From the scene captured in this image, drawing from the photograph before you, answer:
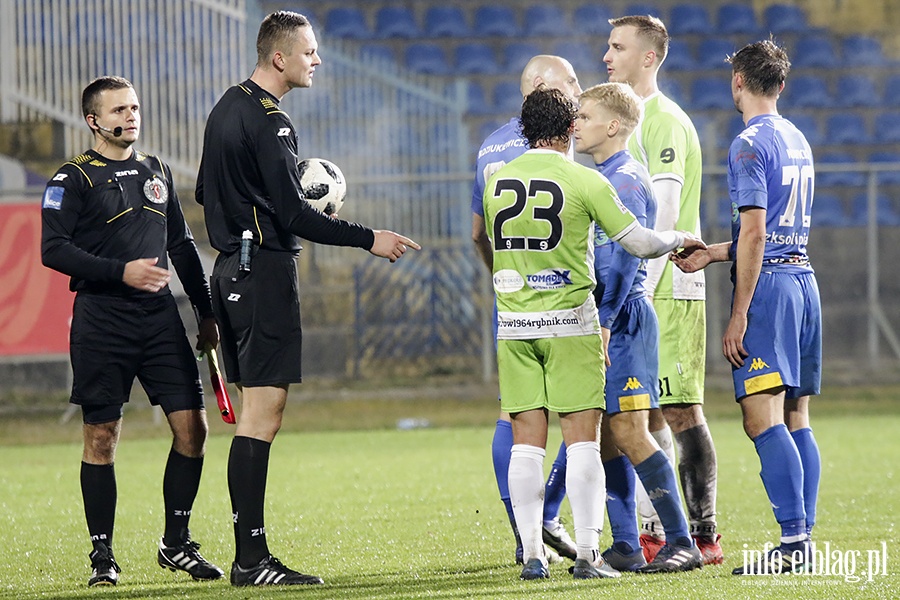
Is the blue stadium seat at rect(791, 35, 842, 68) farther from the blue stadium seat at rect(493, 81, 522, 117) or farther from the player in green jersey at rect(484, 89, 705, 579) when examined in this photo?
the player in green jersey at rect(484, 89, 705, 579)

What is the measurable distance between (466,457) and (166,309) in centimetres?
445

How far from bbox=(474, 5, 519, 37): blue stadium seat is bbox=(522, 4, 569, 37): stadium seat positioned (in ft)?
0.67

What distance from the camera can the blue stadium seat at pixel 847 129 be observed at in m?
17.0

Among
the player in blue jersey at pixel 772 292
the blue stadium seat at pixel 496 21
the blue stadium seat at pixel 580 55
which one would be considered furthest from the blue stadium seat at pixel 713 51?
the player in blue jersey at pixel 772 292

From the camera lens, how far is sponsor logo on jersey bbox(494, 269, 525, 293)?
462 centimetres

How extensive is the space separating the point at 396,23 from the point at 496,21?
1.48 m

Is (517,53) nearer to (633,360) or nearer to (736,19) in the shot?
(736,19)

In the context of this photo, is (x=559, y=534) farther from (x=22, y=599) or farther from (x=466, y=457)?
(x=466, y=457)

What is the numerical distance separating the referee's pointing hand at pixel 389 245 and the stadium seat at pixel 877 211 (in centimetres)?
1208

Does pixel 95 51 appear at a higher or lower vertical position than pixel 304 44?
higher

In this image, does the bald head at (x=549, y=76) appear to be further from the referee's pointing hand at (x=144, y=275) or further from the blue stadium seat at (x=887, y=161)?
the blue stadium seat at (x=887, y=161)

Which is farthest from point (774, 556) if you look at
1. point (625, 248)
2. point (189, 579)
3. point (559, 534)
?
point (189, 579)

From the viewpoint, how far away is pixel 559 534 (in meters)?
5.29

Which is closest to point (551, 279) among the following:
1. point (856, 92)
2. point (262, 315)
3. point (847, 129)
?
point (262, 315)
